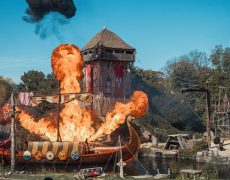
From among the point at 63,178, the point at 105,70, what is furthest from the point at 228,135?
the point at 63,178

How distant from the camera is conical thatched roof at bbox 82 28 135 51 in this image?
210ft

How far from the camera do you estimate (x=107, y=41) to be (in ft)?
212

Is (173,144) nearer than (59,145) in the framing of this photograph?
No

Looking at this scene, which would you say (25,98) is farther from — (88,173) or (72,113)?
(88,173)

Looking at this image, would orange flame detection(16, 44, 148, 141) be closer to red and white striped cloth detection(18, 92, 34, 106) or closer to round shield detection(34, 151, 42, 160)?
Result: round shield detection(34, 151, 42, 160)

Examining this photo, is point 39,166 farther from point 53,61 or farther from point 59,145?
point 53,61

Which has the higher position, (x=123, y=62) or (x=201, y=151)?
(x=123, y=62)

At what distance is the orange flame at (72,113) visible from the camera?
126ft

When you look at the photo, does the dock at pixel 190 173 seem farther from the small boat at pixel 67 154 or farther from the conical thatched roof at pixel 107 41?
the conical thatched roof at pixel 107 41

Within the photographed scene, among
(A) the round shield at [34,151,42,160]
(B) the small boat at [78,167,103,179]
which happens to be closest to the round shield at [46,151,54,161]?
(A) the round shield at [34,151,42,160]

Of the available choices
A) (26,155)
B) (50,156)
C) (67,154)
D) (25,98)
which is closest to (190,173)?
(67,154)

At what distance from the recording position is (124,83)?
6475 cm

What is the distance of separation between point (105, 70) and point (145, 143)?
520 inches

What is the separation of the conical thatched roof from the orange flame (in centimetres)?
1892
